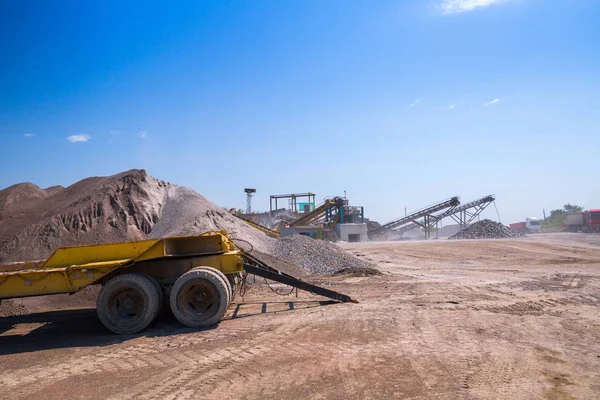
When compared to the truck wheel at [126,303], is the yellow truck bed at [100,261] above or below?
above

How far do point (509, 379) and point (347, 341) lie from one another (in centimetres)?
205

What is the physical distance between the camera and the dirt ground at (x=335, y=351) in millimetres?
4016

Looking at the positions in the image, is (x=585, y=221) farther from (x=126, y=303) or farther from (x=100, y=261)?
(x=100, y=261)

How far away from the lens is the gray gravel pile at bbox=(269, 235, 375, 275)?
1484 centimetres

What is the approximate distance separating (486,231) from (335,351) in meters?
32.4

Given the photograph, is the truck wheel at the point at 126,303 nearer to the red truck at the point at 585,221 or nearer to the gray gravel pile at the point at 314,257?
the gray gravel pile at the point at 314,257

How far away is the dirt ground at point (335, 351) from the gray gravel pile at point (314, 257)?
19.1 ft

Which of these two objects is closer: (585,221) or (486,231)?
(486,231)

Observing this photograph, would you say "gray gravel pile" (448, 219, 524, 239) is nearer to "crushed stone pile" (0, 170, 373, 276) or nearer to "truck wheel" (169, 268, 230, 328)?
"crushed stone pile" (0, 170, 373, 276)

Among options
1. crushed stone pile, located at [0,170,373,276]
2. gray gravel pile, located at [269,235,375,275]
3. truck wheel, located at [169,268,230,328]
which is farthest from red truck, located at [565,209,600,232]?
truck wheel, located at [169,268,230,328]

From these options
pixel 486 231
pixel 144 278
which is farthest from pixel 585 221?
pixel 144 278

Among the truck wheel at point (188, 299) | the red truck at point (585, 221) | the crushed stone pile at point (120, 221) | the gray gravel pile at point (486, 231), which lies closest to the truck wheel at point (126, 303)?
the truck wheel at point (188, 299)

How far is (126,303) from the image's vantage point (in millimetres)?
6715

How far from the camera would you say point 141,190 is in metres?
17.7
